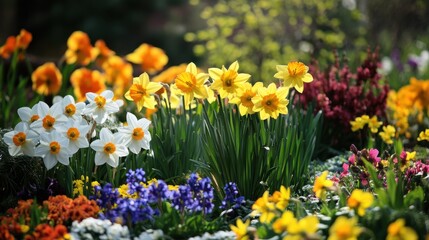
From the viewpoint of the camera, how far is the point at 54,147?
10.1ft

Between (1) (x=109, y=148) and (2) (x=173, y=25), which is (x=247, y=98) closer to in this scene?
(1) (x=109, y=148)

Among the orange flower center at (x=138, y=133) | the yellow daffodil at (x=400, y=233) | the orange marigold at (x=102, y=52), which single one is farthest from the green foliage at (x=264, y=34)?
the yellow daffodil at (x=400, y=233)

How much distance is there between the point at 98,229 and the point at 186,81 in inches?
36.4

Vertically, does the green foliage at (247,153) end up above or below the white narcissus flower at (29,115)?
below

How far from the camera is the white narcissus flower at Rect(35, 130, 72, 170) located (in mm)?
3071

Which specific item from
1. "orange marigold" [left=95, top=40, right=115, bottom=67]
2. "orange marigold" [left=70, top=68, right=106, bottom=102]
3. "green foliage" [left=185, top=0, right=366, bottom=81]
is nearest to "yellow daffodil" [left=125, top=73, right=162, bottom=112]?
"orange marigold" [left=70, top=68, right=106, bottom=102]

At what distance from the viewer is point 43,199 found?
10.4 ft

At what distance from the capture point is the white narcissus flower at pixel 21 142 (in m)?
3.12

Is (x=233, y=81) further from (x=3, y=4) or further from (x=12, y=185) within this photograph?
(x=3, y=4)

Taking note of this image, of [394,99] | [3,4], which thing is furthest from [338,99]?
[3,4]

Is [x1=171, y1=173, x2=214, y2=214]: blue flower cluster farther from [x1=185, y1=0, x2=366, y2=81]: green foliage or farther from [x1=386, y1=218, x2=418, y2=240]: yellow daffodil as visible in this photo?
[x1=185, y1=0, x2=366, y2=81]: green foliage

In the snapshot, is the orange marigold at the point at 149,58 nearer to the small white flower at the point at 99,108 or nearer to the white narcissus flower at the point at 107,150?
the small white flower at the point at 99,108

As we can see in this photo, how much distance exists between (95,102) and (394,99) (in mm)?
2518

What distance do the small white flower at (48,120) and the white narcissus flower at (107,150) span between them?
0.21 metres
